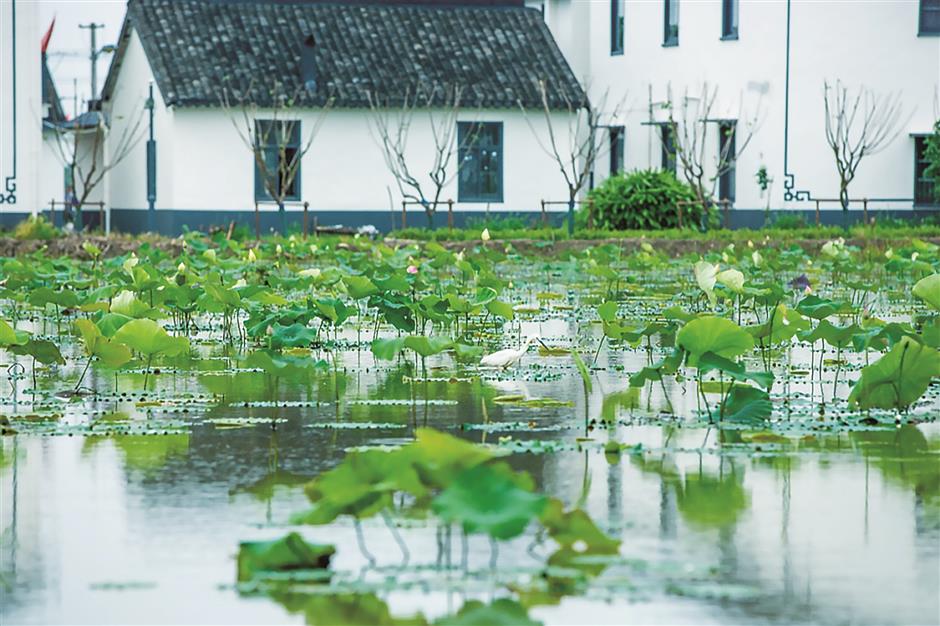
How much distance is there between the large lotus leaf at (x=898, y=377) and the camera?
614cm

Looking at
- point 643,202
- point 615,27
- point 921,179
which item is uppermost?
point 615,27

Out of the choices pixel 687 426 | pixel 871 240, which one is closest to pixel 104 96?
pixel 871 240

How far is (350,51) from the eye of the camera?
35250mm

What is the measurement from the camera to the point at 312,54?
34.6 metres

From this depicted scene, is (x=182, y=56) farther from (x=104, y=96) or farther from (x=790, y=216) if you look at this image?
(x=790, y=216)

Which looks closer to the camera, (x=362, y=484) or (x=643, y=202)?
(x=362, y=484)

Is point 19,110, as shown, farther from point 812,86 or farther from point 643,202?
point 812,86

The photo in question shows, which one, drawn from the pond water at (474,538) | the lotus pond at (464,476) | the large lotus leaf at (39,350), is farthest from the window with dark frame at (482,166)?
the large lotus leaf at (39,350)

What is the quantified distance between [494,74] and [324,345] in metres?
26.5

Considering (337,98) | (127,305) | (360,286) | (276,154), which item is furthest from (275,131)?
(127,305)

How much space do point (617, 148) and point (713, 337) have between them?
1247 inches

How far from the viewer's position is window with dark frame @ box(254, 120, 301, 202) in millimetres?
34438

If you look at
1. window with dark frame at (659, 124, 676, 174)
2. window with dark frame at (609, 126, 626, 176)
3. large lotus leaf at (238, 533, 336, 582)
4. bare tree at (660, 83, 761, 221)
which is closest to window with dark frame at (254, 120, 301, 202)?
window with dark frame at (609, 126, 626, 176)

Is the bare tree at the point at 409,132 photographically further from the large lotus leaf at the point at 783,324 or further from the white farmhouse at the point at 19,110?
the large lotus leaf at the point at 783,324
